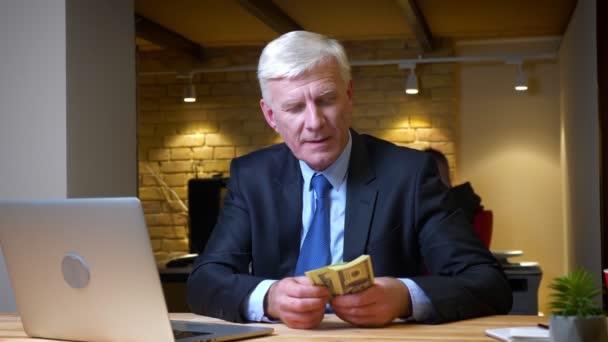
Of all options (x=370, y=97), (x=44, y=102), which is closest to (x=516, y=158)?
(x=370, y=97)

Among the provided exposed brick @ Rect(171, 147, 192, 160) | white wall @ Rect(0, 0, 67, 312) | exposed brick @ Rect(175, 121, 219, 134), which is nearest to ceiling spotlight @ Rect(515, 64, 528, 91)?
exposed brick @ Rect(175, 121, 219, 134)

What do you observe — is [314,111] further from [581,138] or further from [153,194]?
[153,194]

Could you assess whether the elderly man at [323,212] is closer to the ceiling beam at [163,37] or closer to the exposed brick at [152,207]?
the ceiling beam at [163,37]

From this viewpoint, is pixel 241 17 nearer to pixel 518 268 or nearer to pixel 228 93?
pixel 228 93

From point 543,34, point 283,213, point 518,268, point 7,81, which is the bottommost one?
point 518,268

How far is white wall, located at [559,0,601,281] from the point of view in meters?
5.59

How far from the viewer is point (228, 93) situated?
334 inches

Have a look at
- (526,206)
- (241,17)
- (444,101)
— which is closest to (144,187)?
(241,17)

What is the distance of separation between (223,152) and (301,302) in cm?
679

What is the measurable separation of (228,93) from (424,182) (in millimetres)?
6469

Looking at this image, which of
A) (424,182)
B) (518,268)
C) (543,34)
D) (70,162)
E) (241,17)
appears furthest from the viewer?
(543,34)

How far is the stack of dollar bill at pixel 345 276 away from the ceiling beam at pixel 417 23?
14.9 ft

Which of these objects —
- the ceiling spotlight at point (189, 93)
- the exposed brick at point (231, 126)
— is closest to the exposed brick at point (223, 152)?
the exposed brick at point (231, 126)

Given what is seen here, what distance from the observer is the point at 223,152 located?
8.44m
